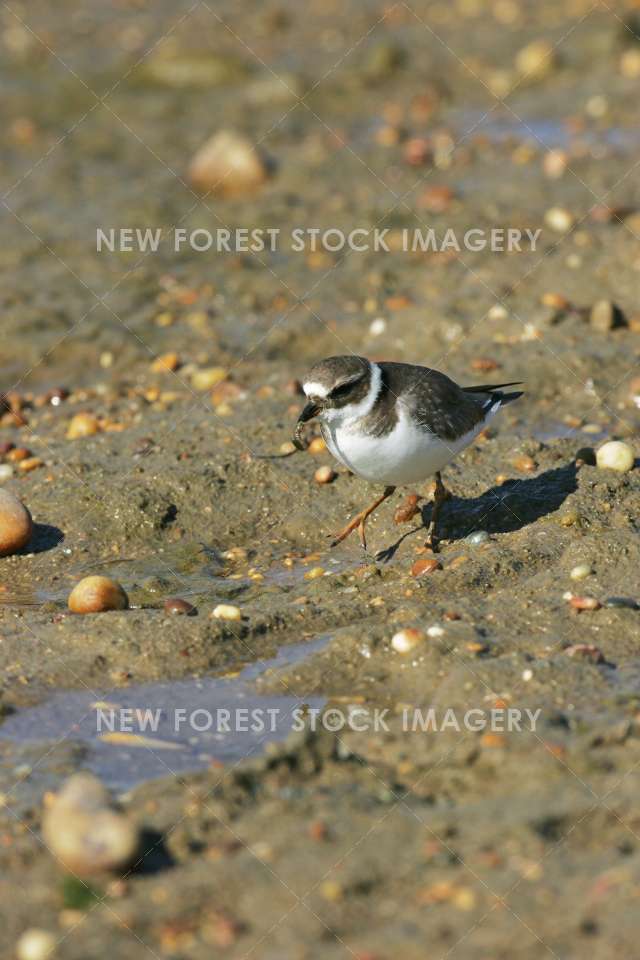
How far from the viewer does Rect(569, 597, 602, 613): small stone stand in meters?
5.76

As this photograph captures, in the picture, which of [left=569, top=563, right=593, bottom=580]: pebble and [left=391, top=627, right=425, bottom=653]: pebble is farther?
[left=569, top=563, right=593, bottom=580]: pebble

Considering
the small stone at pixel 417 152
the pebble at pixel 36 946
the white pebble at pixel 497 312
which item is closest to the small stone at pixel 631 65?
the small stone at pixel 417 152

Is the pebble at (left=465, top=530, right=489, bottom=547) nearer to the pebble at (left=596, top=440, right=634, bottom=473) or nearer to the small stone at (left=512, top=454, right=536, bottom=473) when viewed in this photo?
the small stone at (left=512, top=454, right=536, bottom=473)

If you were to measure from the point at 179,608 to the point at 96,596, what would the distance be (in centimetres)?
41

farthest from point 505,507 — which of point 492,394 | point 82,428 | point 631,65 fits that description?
point 631,65

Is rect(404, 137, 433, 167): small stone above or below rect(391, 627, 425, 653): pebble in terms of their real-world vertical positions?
below

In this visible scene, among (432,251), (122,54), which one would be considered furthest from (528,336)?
(122,54)

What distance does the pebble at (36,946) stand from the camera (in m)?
4.01

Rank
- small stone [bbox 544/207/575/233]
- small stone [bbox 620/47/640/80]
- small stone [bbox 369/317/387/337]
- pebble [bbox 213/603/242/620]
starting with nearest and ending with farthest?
pebble [bbox 213/603/242/620] → small stone [bbox 369/317/387/337] → small stone [bbox 544/207/575/233] → small stone [bbox 620/47/640/80]

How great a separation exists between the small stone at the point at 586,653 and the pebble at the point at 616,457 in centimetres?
170

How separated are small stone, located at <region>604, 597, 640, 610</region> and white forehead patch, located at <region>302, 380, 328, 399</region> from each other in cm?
165

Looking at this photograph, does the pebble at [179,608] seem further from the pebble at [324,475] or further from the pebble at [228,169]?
the pebble at [228,169]

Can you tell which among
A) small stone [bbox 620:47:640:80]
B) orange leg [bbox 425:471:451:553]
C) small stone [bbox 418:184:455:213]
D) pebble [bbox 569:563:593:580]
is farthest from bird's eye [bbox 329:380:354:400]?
small stone [bbox 620:47:640:80]

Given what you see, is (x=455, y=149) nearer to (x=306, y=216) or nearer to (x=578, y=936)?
(x=306, y=216)
